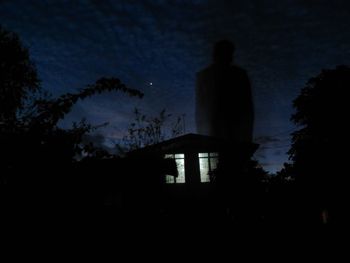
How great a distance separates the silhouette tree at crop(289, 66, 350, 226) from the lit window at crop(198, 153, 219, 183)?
779cm

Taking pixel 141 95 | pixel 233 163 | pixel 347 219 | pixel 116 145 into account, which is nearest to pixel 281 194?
pixel 347 219

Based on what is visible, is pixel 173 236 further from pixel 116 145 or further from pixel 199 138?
pixel 116 145

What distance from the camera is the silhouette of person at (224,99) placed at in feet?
62.8

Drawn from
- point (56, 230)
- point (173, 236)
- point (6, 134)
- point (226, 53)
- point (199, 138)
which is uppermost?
point (226, 53)

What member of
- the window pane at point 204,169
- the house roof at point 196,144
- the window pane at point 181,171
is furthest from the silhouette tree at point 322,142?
the window pane at point 181,171

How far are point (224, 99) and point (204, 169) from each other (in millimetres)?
5455

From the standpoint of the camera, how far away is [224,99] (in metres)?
19.2

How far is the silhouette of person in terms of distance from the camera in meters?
19.2

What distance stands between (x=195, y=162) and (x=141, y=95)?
15.1 meters

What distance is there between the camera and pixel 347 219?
319 inches

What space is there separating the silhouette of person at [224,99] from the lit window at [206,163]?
214 centimetres

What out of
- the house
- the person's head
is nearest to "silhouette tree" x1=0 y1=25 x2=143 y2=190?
the house

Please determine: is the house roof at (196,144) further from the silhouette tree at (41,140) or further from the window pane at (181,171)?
the silhouette tree at (41,140)

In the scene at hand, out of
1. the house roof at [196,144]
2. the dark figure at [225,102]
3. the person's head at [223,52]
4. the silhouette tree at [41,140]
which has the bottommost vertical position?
the silhouette tree at [41,140]
